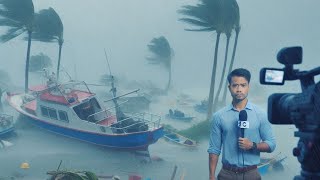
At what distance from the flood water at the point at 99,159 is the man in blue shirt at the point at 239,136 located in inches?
327

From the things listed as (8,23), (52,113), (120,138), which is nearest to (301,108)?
(120,138)

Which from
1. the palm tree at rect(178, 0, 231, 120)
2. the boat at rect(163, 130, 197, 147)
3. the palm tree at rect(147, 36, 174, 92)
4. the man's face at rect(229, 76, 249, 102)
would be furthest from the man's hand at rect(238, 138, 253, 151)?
the palm tree at rect(147, 36, 174, 92)

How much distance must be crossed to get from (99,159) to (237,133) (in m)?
10.9

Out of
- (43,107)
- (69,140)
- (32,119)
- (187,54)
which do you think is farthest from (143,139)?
(187,54)

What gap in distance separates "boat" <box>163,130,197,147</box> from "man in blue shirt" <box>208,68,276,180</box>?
11905 millimetres

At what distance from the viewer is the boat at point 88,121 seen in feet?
46.8

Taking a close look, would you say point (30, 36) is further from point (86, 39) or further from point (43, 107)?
point (86, 39)

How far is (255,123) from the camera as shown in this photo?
454 cm

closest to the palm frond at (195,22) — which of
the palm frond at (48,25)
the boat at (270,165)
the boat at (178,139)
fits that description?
the boat at (178,139)

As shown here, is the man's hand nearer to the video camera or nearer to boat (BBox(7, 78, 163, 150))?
the video camera

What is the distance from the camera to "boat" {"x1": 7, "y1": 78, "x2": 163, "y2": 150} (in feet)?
46.8

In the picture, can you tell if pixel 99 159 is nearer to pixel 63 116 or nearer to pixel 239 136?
pixel 63 116

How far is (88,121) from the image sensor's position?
1528cm

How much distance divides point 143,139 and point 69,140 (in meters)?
4.51
